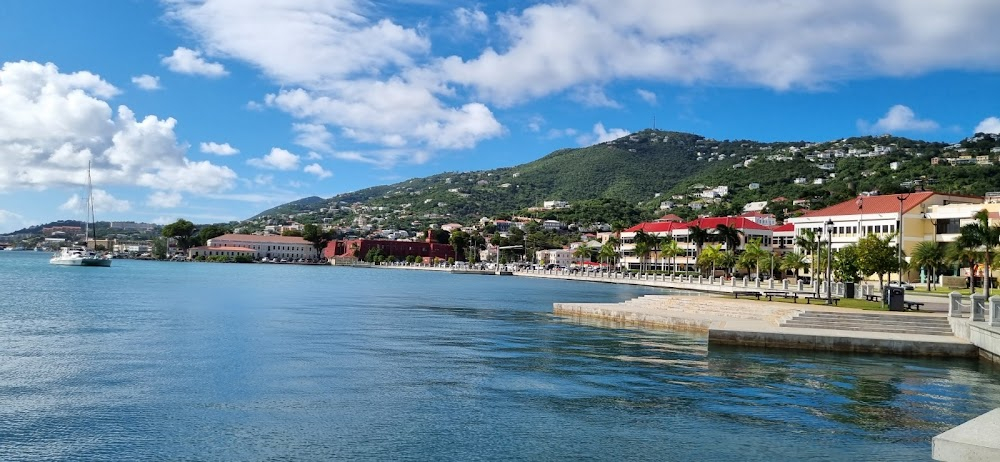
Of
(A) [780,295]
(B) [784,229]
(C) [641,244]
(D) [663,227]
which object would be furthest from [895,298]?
(D) [663,227]

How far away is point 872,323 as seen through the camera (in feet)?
101

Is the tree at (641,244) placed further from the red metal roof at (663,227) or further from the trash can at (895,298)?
the trash can at (895,298)

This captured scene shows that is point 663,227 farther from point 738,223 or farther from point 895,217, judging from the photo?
point 895,217

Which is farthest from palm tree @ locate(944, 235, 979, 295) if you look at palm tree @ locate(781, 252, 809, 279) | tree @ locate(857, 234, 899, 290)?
palm tree @ locate(781, 252, 809, 279)

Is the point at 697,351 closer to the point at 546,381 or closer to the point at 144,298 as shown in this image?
the point at 546,381

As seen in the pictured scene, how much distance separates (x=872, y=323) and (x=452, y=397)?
65.3 ft

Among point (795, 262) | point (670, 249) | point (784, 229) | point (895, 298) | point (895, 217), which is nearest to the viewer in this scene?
point (895, 298)

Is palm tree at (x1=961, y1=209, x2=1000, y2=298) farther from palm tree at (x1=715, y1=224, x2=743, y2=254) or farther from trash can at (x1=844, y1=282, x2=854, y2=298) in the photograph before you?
palm tree at (x1=715, y1=224, x2=743, y2=254)

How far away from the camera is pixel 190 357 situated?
80.7 feet

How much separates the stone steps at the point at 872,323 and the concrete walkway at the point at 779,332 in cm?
43

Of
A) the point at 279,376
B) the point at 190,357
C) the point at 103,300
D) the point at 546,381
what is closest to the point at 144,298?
the point at 103,300

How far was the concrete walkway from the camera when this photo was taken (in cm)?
2727

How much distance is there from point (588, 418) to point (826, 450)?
472 centimetres

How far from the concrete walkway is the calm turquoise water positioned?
110 cm
